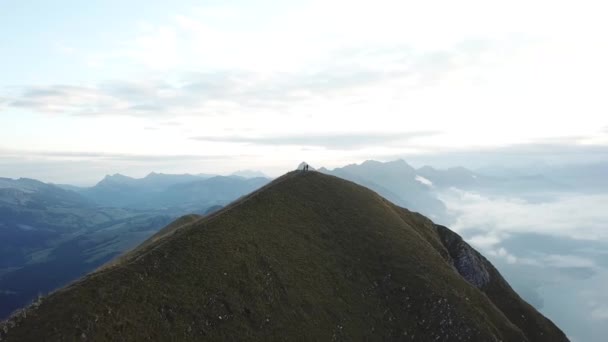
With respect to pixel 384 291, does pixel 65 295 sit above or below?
above

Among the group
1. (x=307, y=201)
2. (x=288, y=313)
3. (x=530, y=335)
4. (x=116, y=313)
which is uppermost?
(x=307, y=201)

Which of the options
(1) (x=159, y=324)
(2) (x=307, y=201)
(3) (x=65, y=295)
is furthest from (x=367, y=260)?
(3) (x=65, y=295)

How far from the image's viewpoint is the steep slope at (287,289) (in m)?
41.0

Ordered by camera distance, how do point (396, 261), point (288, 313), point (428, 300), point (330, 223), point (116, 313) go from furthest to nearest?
1. point (330, 223)
2. point (396, 261)
3. point (428, 300)
4. point (288, 313)
5. point (116, 313)

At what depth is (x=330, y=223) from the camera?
75.4 m

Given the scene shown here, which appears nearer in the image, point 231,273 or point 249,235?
point 231,273

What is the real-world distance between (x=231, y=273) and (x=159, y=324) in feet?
42.0

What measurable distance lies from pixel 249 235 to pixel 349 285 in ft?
58.1

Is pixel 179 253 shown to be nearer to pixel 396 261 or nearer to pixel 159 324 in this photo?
pixel 159 324

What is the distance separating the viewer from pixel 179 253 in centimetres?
5269

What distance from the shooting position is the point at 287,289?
55125mm

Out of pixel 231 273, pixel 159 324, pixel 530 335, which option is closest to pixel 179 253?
pixel 231 273

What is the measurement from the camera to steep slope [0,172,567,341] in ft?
135

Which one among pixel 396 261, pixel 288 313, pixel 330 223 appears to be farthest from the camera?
pixel 330 223
